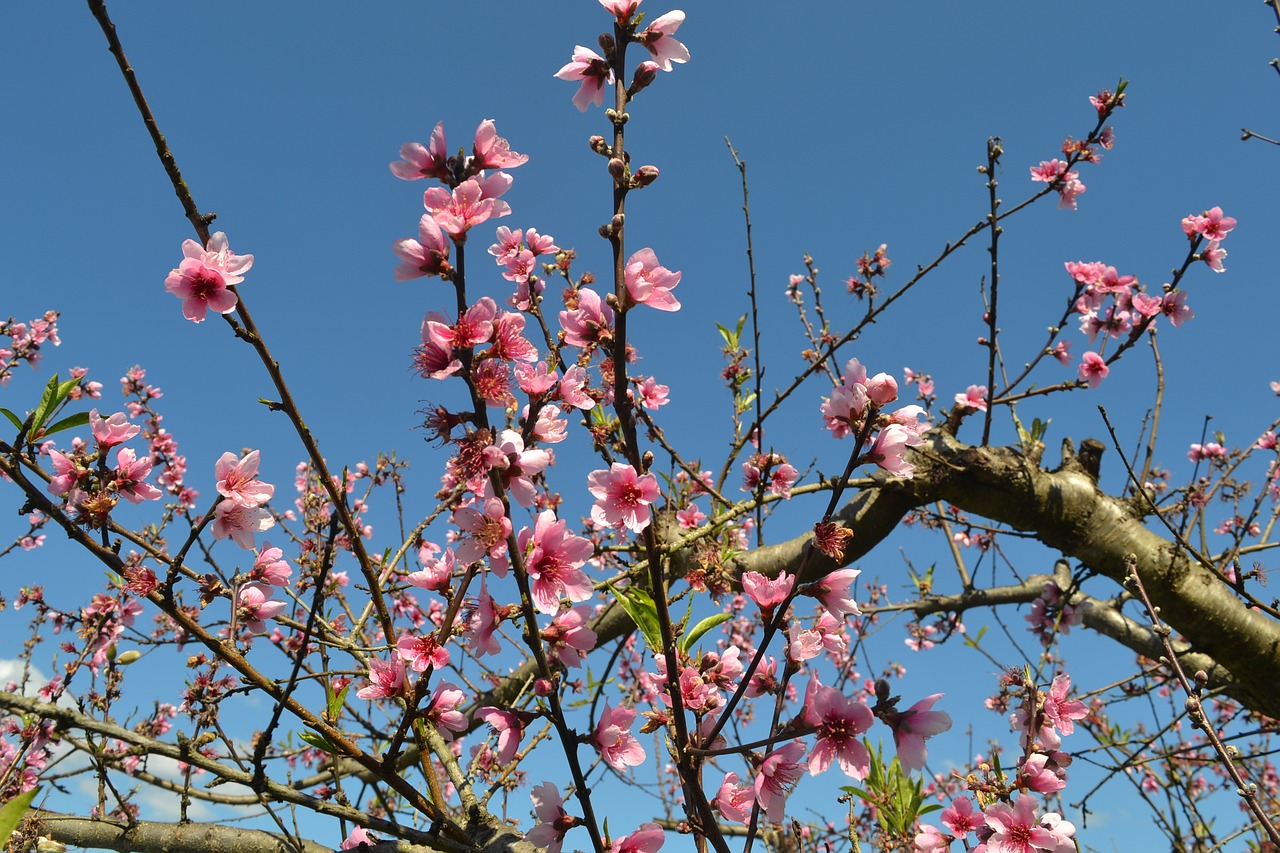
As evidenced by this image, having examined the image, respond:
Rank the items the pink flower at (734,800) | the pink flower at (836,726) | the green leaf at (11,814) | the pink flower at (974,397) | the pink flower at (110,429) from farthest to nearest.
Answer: the pink flower at (974,397)
the pink flower at (110,429)
the pink flower at (734,800)
the pink flower at (836,726)
the green leaf at (11,814)

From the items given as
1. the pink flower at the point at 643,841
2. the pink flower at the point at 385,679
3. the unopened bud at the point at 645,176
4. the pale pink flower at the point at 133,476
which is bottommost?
the pink flower at the point at 643,841

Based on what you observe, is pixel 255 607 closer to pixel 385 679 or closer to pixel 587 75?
pixel 385 679

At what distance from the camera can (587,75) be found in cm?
170

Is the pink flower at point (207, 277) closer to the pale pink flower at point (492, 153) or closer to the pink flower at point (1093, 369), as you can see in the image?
the pale pink flower at point (492, 153)

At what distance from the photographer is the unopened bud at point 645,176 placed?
1413 millimetres

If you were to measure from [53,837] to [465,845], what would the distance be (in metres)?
1.75

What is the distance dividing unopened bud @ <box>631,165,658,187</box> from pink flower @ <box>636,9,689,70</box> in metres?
0.36

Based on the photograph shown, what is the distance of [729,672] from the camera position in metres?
1.80

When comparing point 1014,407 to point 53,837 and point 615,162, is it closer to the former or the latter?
point 615,162

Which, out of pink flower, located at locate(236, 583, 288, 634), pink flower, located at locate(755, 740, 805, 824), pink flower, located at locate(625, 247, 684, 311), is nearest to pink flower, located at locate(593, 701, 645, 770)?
pink flower, located at locate(755, 740, 805, 824)

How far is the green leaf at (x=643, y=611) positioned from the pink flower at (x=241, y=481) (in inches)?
33.6

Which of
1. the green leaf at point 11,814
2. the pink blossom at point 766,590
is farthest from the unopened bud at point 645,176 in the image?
the green leaf at point 11,814

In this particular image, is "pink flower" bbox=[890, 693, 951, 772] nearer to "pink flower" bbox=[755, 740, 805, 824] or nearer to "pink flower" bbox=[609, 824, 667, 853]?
"pink flower" bbox=[755, 740, 805, 824]

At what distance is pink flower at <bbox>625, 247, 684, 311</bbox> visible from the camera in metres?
1.39
